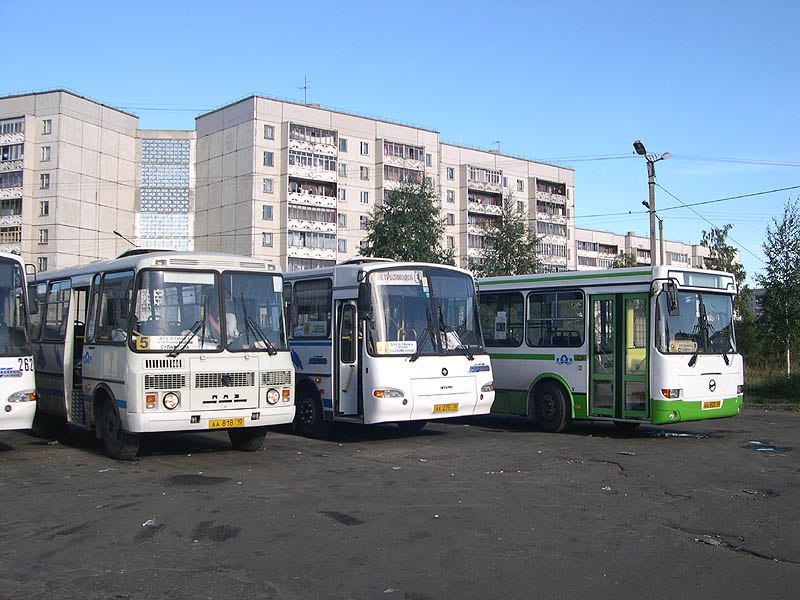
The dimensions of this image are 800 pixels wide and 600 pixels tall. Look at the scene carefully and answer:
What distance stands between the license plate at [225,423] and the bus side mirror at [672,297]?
766cm

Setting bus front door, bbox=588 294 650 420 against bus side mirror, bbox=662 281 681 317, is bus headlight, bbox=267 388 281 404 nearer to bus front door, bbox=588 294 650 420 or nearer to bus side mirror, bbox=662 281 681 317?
bus front door, bbox=588 294 650 420

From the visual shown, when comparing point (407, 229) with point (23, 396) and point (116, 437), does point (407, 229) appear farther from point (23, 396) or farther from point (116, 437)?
point (23, 396)

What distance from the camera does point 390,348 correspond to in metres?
14.3

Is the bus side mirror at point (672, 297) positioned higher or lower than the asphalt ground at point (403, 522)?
higher

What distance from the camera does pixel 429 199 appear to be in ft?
128

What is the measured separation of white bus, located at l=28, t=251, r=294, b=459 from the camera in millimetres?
11891

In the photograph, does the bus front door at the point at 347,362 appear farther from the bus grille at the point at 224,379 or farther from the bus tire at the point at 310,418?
the bus grille at the point at 224,379

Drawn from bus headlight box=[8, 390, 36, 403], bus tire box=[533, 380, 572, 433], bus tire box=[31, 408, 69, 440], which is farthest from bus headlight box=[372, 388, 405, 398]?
bus tire box=[31, 408, 69, 440]

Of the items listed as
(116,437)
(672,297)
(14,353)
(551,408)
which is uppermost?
(672,297)

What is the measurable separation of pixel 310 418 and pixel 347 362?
5.38 feet

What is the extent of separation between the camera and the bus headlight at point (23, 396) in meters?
12.3

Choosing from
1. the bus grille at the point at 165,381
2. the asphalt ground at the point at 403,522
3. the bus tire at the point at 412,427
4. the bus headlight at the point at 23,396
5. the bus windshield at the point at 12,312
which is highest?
the bus windshield at the point at 12,312

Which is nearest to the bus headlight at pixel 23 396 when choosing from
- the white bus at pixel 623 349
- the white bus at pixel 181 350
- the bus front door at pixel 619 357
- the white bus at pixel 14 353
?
the white bus at pixel 14 353

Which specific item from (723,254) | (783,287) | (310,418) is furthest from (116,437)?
(723,254)
